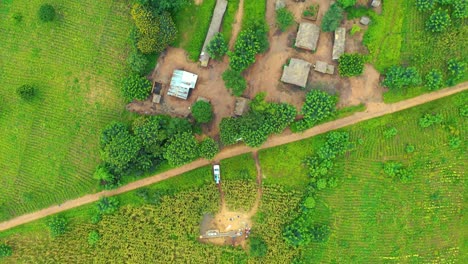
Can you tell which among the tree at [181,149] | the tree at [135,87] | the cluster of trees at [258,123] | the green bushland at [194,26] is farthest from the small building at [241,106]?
the tree at [135,87]

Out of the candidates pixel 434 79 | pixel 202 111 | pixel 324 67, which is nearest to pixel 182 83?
pixel 202 111

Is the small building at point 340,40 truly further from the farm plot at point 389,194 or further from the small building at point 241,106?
the small building at point 241,106

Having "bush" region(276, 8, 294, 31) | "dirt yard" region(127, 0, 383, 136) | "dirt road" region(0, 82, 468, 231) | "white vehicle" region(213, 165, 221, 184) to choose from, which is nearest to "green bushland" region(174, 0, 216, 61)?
"dirt yard" region(127, 0, 383, 136)

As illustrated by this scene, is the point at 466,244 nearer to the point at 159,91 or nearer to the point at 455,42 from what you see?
the point at 455,42

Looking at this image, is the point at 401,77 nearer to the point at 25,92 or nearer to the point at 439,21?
the point at 439,21

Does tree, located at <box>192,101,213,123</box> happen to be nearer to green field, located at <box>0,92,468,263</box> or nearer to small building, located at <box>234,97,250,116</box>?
small building, located at <box>234,97,250,116</box>

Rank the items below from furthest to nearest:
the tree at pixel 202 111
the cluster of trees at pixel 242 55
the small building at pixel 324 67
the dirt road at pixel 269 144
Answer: the dirt road at pixel 269 144, the small building at pixel 324 67, the tree at pixel 202 111, the cluster of trees at pixel 242 55
